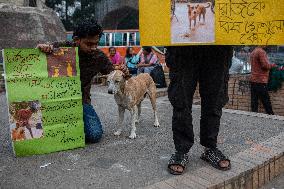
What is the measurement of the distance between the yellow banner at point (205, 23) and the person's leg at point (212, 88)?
0.37 meters

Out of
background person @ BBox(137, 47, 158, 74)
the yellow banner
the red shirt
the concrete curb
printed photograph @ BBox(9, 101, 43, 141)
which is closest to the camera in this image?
the yellow banner

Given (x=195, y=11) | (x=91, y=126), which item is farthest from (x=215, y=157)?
(x=91, y=126)

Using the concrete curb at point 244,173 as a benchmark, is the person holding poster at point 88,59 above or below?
above

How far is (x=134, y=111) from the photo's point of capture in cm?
537

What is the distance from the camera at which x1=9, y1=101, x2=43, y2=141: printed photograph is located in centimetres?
431

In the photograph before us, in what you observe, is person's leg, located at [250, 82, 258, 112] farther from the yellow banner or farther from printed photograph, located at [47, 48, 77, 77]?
the yellow banner

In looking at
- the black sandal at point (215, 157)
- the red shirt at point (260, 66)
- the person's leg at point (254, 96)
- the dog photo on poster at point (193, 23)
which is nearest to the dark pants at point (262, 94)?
the person's leg at point (254, 96)

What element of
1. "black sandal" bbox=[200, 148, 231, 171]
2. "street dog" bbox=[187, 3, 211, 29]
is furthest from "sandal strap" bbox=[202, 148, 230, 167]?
"street dog" bbox=[187, 3, 211, 29]

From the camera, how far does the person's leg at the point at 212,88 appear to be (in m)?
3.68

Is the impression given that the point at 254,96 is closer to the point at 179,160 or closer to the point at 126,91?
the point at 126,91

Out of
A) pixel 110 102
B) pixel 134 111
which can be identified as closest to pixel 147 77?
pixel 134 111

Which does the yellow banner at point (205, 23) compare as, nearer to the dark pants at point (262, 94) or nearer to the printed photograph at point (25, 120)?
the printed photograph at point (25, 120)

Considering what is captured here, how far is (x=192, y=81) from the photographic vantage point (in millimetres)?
3736

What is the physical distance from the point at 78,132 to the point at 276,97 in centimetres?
562
